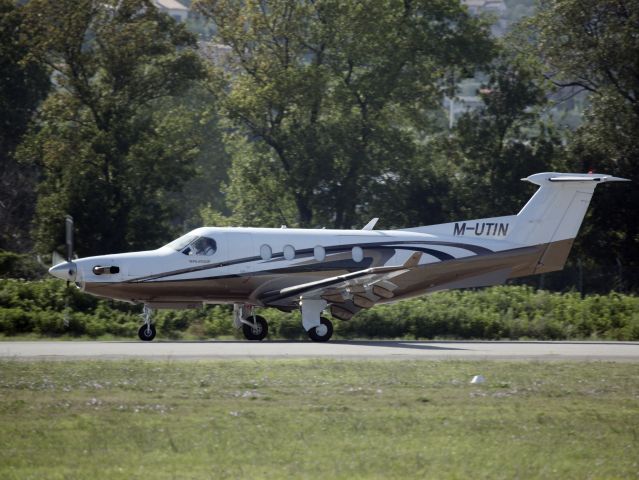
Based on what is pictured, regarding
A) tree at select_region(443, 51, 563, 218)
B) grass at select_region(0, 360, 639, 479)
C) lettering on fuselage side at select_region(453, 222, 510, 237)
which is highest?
tree at select_region(443, 51, 563, 218)

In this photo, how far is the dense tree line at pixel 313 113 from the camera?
4103 centimetres

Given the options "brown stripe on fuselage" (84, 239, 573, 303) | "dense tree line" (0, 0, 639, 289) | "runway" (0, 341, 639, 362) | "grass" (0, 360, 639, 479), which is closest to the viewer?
"grass" (0, 360, 639, 479)

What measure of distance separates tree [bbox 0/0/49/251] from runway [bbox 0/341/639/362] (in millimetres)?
24082

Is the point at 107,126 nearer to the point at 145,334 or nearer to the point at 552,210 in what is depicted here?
the point at 145,334

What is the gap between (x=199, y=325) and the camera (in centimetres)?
2781

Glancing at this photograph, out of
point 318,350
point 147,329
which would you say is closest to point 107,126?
point 147,329

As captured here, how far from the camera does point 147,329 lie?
24219 mm

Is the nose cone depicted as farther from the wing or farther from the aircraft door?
the wing

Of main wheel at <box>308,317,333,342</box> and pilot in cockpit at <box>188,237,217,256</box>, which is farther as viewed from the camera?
main wheel at <box>308,317,333,342</box>

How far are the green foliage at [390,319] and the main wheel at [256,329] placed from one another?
0.97 metres

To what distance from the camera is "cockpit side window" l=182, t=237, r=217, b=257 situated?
24.4 meters

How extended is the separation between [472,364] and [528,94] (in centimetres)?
2898

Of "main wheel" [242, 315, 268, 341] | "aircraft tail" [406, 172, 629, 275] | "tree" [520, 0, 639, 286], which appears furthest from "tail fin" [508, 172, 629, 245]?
"tree" [520, 0, 639, 286]

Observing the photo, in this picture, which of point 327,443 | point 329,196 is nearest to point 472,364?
point 327,443
